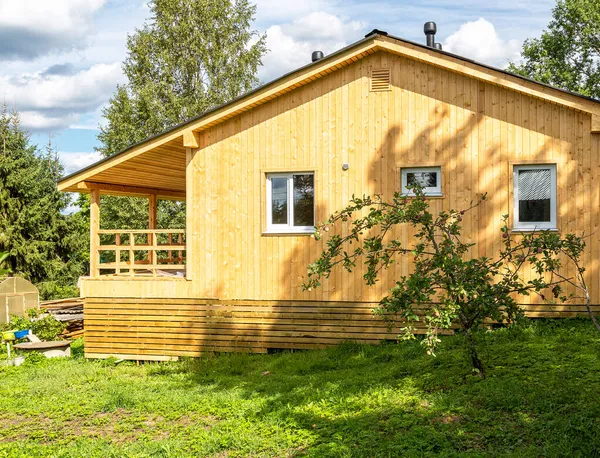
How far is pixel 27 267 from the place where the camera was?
2736cm

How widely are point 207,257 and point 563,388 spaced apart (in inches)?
293

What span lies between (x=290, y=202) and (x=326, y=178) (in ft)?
3.03

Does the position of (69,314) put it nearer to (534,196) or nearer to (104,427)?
(104,427)

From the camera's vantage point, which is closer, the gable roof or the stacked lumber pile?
the gable roof

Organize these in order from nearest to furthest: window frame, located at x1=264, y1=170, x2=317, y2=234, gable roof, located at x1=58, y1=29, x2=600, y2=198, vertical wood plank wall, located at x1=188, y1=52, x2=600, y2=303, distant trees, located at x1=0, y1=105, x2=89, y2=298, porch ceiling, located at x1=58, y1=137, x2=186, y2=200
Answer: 1. gable roof, located at x1=58, y1=29, x2=600, y2=198
2. vertical wood plank wall, located at x1=188, y1=52, x2=600, y2=303
3. window frame, located at x1=264, y1=170, x2=317, y2=234
4. porch ceiling, located at x1=58, y1=137, x2=186, y2=200
5. distant trees, located at x1=0, y1=105, x2=89, y2=298

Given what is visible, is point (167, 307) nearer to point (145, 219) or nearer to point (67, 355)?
point (67, 355)

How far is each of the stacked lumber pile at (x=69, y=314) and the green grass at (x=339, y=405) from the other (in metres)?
7.80

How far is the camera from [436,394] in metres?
7.91

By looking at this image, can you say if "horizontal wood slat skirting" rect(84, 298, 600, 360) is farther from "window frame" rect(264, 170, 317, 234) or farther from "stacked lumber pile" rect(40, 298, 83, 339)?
"stacked lumber pile" rect(40, 298, 83, 339)

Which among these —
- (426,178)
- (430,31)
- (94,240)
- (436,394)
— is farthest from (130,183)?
(436,394)

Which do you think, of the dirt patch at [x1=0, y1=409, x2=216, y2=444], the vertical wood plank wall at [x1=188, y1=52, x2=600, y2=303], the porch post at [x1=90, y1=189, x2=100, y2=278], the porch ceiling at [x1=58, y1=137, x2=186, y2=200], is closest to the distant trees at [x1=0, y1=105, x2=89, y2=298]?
the porch ceiling at [x1=58, y1=137, x2=186, y2=200]

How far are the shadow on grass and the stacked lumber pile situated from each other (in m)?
9.47

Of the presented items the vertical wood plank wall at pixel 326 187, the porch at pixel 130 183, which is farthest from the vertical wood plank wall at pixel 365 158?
the porch at pixel 130 183

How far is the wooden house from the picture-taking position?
11.0 meters
